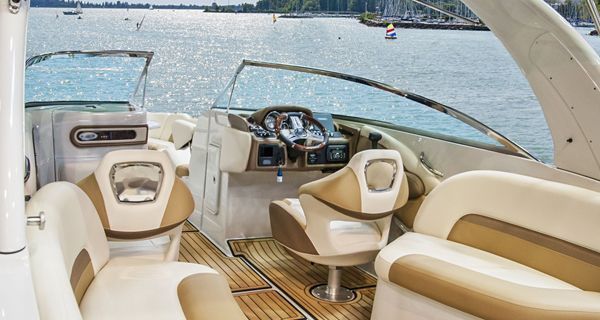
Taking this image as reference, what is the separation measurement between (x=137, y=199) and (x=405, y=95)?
1872 mm

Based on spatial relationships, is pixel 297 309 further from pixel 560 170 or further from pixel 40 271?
pixel 40 271

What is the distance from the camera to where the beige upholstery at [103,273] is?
66.2 inches

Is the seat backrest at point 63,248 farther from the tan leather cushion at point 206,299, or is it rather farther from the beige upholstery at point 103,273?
the tan leather cushion at point 206,299

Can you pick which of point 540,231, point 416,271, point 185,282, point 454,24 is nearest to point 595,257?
point 540,231

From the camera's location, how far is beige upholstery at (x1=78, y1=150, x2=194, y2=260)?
7.98 ft

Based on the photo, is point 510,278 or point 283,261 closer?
point 510,278

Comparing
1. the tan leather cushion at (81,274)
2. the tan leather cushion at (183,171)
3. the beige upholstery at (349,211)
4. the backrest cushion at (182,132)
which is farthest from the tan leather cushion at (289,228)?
the backrest cushion at (182,132)

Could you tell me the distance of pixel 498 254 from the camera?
274 cm

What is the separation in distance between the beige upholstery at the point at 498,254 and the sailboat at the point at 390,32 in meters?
1.58

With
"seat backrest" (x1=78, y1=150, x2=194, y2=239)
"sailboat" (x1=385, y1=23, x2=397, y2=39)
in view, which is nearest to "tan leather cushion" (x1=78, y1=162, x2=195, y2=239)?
"seat backrest" (x1=78, y1=150, x2=194, y2=239)

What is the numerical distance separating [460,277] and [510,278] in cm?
22

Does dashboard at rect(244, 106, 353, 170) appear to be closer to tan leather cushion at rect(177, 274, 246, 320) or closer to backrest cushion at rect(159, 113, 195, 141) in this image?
tan leather cushion at rect(177, 274, 246, 320)

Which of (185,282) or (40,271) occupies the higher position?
(40,271)

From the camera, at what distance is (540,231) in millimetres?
2584
